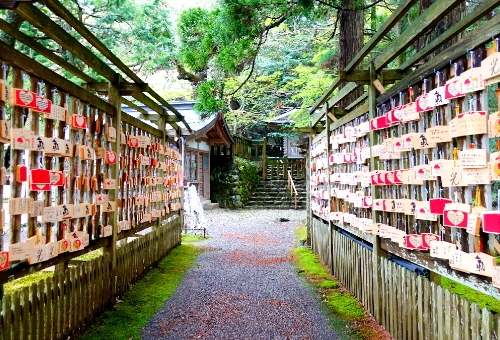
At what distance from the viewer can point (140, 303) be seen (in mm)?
5082

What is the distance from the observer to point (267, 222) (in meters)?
15.4

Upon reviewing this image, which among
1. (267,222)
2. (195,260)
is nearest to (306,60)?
(267,222)

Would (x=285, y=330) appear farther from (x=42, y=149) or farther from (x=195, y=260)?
(x=195, y=260)

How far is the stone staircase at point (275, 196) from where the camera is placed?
2150 centimetres

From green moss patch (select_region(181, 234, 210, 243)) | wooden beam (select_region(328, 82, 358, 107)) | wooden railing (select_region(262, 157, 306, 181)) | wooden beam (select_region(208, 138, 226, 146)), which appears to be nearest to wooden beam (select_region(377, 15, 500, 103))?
wooden beam (select_region(328, 82, 358, 107))

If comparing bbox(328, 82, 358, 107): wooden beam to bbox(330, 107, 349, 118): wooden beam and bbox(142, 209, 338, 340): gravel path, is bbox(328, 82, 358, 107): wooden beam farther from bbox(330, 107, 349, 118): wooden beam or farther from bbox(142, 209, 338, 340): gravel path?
bbox(142, 209, 338, 340): gravel path

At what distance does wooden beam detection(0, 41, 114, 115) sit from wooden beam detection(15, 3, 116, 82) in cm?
28

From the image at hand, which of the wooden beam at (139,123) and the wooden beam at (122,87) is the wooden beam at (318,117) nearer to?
the wooden beam at (139,123)

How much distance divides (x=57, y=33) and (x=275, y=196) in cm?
1927

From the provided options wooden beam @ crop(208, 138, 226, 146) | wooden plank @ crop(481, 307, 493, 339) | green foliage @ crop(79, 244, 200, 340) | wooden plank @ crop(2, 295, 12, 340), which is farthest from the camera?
wooden beam @ crop(208, 138, 226, 146)

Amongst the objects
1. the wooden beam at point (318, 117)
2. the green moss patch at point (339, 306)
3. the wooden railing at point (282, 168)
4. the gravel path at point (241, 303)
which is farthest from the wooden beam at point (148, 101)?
the wooden railing at point (282, 168)

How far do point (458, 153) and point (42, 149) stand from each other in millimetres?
3170

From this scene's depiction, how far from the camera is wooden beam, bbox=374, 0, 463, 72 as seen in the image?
9.34 ft

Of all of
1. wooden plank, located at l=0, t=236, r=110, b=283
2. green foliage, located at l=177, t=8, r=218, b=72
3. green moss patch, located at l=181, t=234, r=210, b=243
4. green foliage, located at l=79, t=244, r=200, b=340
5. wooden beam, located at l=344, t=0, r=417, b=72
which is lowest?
green foliage, located at l=79, t=244, r=200, b=340
